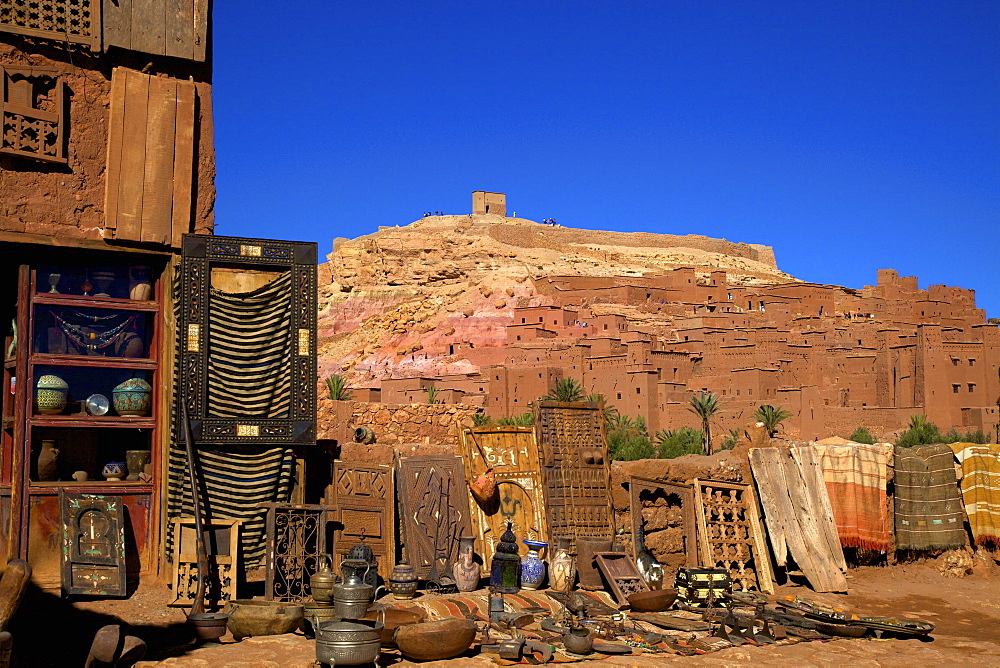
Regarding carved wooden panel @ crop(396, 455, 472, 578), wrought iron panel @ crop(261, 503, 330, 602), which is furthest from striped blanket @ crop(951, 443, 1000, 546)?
wrought iron panel @ crop(261, 503, 330, 602)

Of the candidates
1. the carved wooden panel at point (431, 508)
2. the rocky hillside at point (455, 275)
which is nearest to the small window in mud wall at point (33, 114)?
the carved wooden panel at point (431, 508)

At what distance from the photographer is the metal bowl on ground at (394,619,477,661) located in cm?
705

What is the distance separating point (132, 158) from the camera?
8.54 m

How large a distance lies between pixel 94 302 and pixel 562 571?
477cm

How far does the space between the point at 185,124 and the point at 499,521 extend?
15.5 ft

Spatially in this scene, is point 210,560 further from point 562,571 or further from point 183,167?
point 183,167

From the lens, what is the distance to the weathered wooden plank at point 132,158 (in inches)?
334

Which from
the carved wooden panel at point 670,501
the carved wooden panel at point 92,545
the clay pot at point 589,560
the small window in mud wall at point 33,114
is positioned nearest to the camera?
the carved wooden panel at point 92,545

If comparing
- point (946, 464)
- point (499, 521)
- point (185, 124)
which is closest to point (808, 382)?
point (946, 464)

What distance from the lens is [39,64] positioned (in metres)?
8.36

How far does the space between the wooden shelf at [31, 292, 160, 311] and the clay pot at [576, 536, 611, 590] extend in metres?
4.53

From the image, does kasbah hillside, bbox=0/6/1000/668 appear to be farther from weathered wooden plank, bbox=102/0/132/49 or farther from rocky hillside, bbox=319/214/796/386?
rocky hillside, bbox=319/214/796/386

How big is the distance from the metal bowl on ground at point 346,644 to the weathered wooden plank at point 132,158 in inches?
154

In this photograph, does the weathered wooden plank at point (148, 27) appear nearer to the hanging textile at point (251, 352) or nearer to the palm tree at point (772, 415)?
the hanging textile at point (251, 352)
